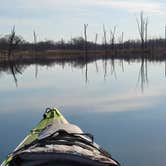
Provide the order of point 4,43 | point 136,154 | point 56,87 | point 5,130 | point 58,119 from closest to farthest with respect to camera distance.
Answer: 1. point 136,154
2. point 58,119
3. point 5,130
4. point 56,87
5. point 4,43

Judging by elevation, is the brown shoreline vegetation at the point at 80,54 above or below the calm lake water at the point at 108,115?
below

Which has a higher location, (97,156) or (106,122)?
(97,156)

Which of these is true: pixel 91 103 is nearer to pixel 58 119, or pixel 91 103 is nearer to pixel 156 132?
pixel 156 132

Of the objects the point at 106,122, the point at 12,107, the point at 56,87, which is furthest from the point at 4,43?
the point at 106,122

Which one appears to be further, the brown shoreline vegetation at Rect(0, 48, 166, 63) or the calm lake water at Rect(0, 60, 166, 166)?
the brown shoreline vegetation at Rect(0, 48, 166, 63)

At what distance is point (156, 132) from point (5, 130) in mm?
2819

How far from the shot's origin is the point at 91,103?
42.2ft

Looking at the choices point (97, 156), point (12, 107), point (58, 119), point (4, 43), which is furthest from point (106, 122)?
point (4, 43)

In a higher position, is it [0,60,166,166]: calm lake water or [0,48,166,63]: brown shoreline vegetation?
[0,60,166,166]: calm lake water

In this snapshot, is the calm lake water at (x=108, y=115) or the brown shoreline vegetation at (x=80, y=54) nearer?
the calm lake water at (x=108, y=115)

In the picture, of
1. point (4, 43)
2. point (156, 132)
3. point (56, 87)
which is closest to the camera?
point (156, 132)

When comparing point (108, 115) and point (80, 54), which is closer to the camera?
point (108, 115)

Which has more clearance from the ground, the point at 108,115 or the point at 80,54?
the point at 108,115

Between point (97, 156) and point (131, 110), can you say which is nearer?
point (97, 156)
